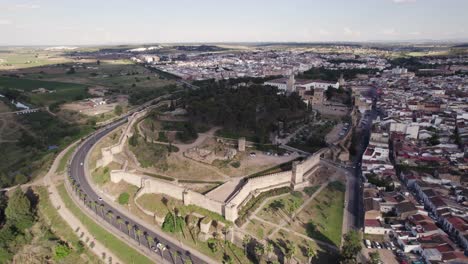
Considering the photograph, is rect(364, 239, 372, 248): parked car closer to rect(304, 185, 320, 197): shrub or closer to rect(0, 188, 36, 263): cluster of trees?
rect(304, 185, 320, 197): shrub

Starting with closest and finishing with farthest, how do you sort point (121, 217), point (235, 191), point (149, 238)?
point (149, 238)
point (121, 217)
point (235, 191)

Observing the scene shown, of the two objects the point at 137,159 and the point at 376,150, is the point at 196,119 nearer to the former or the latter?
the point at 137,159

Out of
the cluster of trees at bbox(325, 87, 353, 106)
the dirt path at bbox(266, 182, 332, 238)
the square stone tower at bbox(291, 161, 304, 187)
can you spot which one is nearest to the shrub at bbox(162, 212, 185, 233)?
the dirt path at bbox(266, 182, 332, 238)

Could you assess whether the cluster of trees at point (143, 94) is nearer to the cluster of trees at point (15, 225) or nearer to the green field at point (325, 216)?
the cluster of trees at point (15, 225)

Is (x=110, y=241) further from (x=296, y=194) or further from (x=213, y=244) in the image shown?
(x=296, y=194)

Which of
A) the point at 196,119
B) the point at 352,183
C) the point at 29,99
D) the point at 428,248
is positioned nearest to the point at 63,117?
the point at 29,99

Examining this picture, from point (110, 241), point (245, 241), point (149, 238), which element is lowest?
point (110, 241)

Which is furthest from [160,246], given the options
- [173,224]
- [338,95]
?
[338,95]
